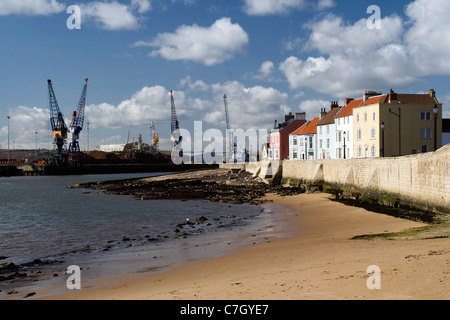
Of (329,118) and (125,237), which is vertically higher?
(329,118)

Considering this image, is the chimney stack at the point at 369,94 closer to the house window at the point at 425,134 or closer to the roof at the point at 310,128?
the house window at the point at 425,134

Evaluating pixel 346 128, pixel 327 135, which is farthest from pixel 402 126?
pixel 327 135

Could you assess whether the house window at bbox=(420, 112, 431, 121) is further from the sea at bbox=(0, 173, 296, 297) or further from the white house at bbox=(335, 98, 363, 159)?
the sea at bbox=(0, 173, 296, 297)

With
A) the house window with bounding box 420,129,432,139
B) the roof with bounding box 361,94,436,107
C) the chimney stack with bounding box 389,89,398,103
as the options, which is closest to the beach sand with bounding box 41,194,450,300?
the chimney stack with bounding box 389,89,398,103

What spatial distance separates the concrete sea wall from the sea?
18.0 ft

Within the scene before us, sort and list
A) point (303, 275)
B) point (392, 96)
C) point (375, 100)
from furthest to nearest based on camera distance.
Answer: point (375, 100)
point (392, 96)
point (303, 275)

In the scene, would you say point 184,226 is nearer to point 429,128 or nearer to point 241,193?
point 241,193

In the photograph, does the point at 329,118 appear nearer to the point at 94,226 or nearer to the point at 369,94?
the point at 369,94

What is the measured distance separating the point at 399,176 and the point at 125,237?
1297cm

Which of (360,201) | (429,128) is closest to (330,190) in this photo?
(360,201)

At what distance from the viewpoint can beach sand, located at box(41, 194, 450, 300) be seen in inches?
269

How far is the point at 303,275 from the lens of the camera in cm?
833

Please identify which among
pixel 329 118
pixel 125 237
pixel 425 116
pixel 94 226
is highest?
pixel 329 118

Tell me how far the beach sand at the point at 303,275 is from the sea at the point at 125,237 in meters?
1.22
